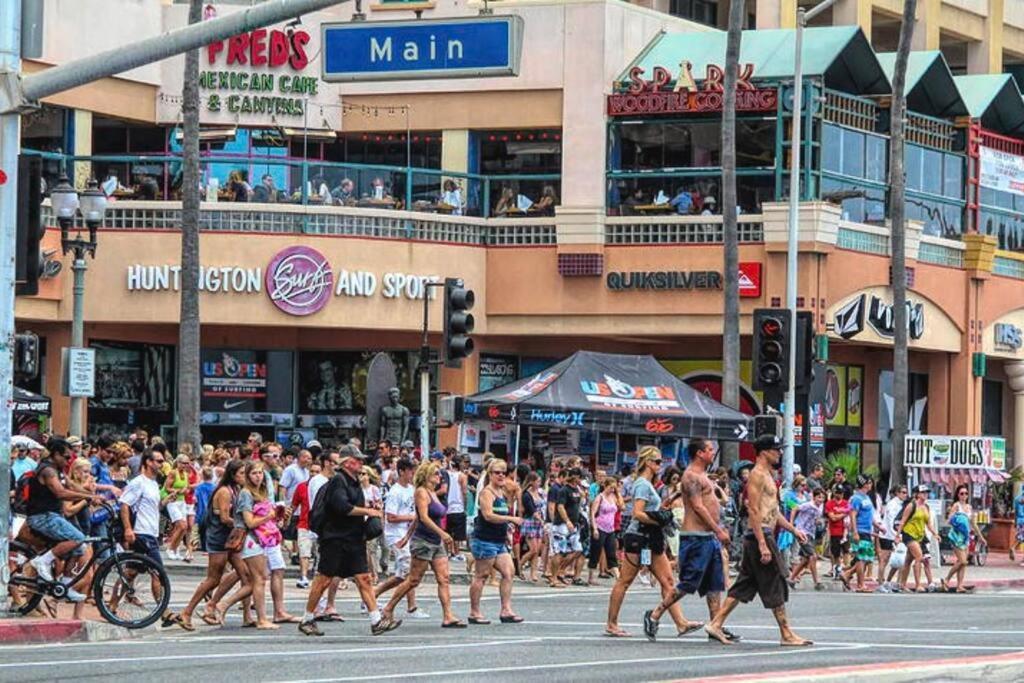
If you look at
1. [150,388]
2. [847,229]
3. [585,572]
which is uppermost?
[847,229]

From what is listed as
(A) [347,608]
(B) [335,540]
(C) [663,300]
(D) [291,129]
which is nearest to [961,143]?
(C) [663,300]

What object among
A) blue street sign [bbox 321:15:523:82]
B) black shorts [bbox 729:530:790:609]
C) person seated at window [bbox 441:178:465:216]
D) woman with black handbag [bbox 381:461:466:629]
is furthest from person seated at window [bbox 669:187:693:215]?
black shorts [bbox 729:530:790:609]

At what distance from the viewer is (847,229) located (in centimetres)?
4556

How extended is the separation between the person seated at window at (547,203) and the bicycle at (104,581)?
2518cm

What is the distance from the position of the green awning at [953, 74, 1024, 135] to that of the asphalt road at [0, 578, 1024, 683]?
25.8m

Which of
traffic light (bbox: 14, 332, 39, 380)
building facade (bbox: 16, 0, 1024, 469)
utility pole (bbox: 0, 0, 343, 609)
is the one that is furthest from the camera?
building facade (bbox: 16, 0, 1024, 469)

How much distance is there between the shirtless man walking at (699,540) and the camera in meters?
19.6

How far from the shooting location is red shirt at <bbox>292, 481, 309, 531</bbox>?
91.5 ft

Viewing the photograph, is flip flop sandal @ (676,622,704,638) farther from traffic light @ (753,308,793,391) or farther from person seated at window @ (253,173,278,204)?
person seated at window @ (253,173,278,204)

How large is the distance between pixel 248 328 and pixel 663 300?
833cm

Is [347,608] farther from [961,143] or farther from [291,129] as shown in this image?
[961,143]

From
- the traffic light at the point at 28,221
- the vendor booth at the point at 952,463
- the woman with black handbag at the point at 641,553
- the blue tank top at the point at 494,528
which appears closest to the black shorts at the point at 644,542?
the woman with black handbag at the point at 641,553

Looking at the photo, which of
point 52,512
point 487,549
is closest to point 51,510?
point 52,512

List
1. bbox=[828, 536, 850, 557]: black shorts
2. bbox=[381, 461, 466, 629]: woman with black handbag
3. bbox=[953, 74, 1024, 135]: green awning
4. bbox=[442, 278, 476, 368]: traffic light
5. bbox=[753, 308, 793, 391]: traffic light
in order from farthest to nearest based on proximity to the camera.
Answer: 1. bbox=[953, 74, 1024, 135]: green awning
2. bbox=[828, 536, 850, 557]: black shorts
3. bbox=[753, 308, 793, 391]: traffic light
4. bbox=[442, 278, 476, 368]: traffic light
5. bbox=[381, 461, 466, 629]: woman with black handbag
